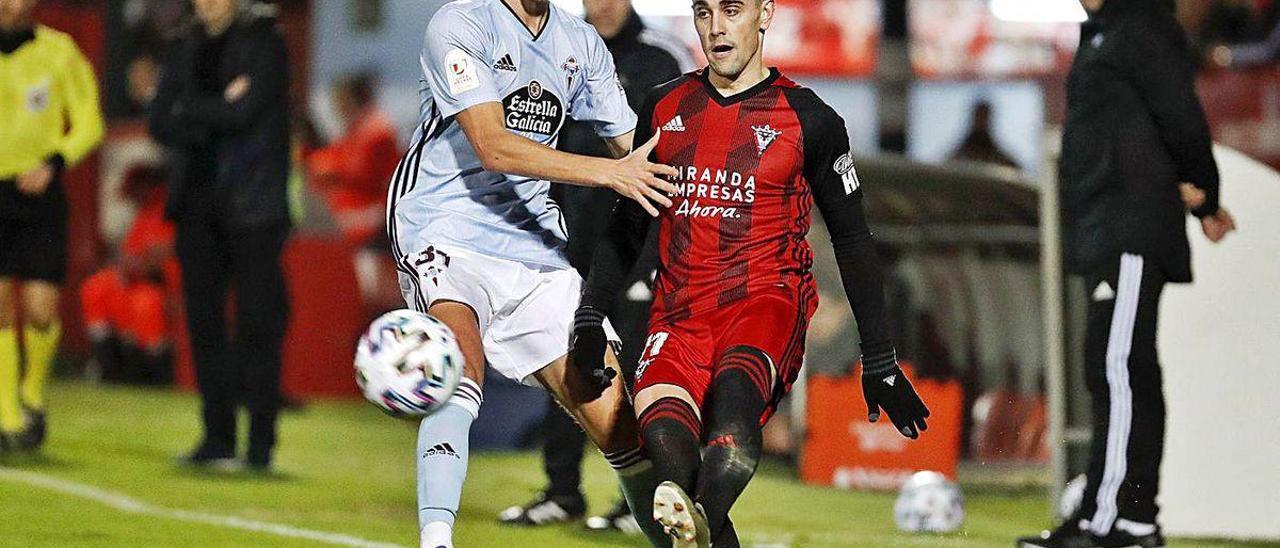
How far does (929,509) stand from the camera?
7723 millimetres

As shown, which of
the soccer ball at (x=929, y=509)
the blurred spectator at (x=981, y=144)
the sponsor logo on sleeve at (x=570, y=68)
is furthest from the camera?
the blurred spectator at (x=981, y=144)

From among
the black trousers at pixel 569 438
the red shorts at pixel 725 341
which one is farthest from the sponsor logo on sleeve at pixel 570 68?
the black trousers at pixel 569 438

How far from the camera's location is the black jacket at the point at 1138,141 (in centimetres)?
657

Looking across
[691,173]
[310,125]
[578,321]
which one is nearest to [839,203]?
[691,173]

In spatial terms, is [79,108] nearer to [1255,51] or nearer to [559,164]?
[559,164]

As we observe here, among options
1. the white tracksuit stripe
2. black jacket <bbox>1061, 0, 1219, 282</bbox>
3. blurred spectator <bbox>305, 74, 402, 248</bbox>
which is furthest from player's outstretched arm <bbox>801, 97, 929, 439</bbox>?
blurred spectator <bbox>305, 74, 402, 248</bbox>

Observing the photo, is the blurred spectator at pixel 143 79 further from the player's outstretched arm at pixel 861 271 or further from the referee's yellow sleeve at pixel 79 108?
the player's outstretched arm at pixel 861 271

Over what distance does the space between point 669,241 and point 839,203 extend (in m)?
0.50

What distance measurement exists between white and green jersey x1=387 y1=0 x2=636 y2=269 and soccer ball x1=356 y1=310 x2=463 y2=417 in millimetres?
381

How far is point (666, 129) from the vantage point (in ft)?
17.3

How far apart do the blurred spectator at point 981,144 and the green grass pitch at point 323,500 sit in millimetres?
5394

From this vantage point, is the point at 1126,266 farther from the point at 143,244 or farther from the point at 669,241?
the point at 143,244

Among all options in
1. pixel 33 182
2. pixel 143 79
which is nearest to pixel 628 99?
pixel 33 182

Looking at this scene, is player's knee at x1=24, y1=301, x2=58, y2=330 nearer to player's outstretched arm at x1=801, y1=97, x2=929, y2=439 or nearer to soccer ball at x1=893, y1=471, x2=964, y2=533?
soccer ball at x1=893, y1=471, x2=964, y2=533
